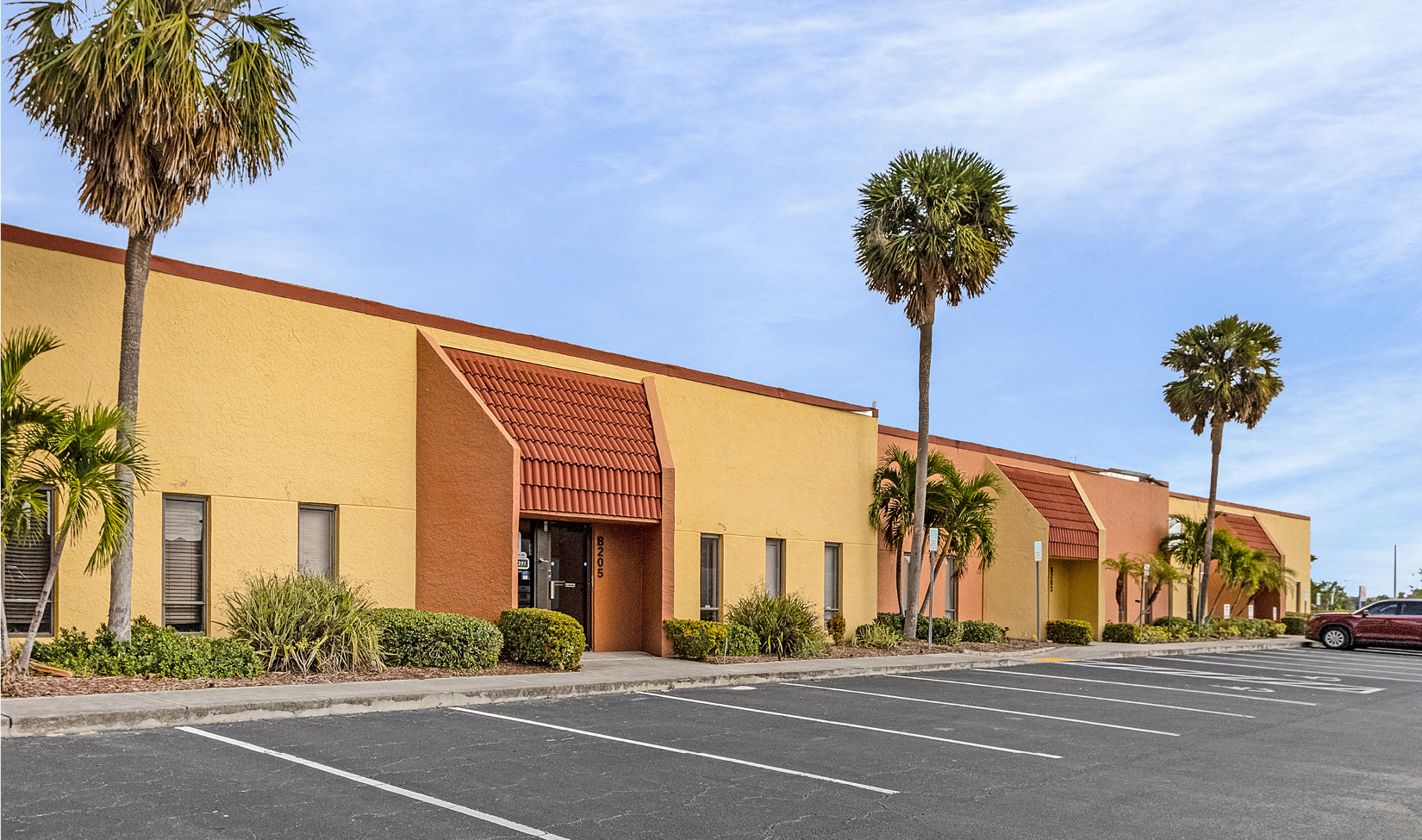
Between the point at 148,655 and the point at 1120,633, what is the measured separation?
25472 mm

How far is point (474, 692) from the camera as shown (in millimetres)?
13273

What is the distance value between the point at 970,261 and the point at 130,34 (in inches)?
628

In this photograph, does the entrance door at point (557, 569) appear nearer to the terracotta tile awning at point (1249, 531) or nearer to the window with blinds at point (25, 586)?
the window with blinds at point (25, 586)

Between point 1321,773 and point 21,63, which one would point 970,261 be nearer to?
point 1321,773

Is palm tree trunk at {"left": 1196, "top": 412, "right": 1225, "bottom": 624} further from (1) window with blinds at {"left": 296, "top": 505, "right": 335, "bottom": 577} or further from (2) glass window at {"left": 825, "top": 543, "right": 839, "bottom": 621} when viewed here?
(1) window with blinds at {"left": 296, "top": 505, "right": 335, "bottom": 577}

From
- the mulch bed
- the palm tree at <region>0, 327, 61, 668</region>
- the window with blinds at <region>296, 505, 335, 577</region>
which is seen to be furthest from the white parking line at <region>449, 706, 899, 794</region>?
the palm tree at <region>0, 327, 61, 668</region>

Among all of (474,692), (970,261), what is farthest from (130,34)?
(970,261)

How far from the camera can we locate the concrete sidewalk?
10133 mm

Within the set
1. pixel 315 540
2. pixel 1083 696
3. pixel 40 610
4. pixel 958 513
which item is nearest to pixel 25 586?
pixel 40 610

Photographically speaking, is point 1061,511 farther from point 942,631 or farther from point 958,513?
point 942,631

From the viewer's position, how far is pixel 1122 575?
33.8 meters

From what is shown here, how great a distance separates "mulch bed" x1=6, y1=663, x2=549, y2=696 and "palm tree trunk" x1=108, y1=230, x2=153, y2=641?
2.91 ft

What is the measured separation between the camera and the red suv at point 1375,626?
32.7m

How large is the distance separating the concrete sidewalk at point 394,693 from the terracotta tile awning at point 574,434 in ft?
8.62
